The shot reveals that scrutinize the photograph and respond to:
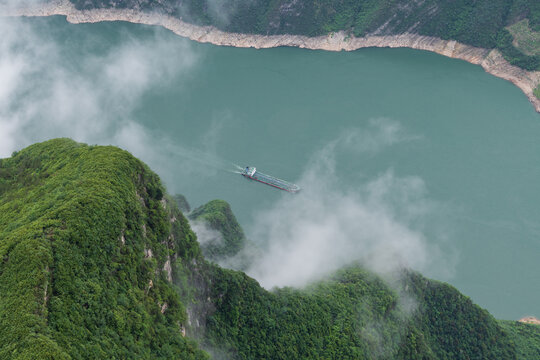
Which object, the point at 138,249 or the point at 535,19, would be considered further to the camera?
the point at 535,19

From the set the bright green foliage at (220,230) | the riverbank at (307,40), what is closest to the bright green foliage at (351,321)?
the bright green foliage at (220,230)

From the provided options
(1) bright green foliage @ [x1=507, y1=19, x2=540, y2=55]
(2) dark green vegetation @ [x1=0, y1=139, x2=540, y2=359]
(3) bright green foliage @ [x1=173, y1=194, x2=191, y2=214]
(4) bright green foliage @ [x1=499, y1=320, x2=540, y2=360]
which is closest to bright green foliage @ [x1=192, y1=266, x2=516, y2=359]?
(2) dark green vegetation @ [x1=0, y1=139, x2=540, y2=359]

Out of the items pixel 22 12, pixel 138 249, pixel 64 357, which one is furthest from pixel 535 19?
pixel 22 12

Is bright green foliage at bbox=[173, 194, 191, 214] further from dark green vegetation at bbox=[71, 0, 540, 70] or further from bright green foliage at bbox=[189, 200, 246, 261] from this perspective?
dark green vegetation at bbox=[71, 0, 540, 70]

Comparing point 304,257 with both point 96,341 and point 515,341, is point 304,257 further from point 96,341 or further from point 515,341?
point 96,341

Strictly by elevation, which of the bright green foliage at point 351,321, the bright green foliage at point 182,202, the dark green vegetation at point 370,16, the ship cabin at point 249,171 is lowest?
the bright green foliage at point 182,202

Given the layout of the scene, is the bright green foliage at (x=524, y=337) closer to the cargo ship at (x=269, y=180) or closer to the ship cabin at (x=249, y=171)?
the cargo ship at (x=269, y=180)

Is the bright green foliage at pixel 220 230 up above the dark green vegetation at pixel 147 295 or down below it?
below
